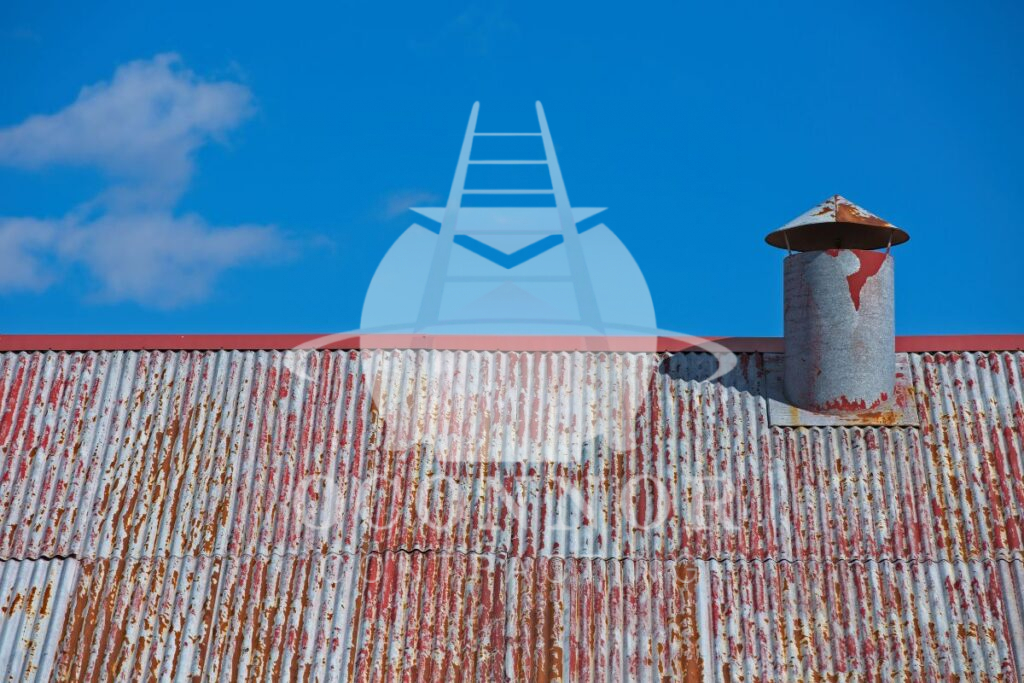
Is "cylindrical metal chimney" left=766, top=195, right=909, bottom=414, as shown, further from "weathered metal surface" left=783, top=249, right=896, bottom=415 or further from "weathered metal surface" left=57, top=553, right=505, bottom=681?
"weathered metal surface" left=57, top=553, right=505, bottom=681

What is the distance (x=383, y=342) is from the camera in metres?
13.7

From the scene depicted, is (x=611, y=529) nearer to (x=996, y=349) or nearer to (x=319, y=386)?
(x=319, y=386)

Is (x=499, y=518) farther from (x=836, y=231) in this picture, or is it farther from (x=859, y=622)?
(x=836, y=231)

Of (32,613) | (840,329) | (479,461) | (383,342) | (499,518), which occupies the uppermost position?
(840,329)

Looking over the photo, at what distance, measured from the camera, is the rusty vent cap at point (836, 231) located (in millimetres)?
13359

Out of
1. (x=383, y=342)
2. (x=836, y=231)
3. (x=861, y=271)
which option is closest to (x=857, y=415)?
(x=861, y=271)

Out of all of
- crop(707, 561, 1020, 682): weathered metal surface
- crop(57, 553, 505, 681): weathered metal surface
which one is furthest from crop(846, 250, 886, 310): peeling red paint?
crop(57, 553, 505, 681): weathered metal surface

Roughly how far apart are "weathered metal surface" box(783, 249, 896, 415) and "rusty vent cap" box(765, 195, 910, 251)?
1.94 feet

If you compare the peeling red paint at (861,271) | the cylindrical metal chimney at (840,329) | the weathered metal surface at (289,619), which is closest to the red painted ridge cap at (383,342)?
the cylindrical metal chimney at (840,329)

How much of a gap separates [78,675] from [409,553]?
345 cm

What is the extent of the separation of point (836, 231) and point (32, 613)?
33.5 feet

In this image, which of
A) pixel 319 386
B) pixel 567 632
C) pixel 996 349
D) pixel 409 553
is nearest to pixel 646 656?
pixel 567 632

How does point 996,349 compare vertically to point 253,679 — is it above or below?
above

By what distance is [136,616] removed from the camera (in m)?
11.2
